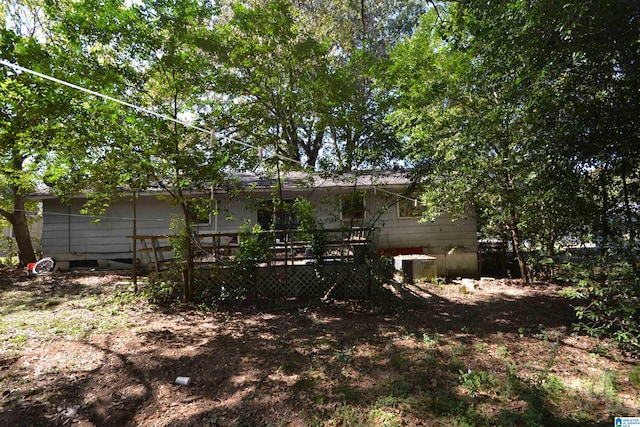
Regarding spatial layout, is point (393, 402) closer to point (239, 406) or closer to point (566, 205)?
point (239, 406)

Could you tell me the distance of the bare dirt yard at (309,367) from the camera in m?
2.94

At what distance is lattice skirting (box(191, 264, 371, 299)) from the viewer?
6.62 meters

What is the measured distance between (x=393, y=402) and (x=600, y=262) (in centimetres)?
265

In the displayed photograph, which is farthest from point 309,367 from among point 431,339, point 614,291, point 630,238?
point 630,238

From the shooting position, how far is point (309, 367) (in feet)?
12.5

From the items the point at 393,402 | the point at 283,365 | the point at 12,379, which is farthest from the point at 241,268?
the point at 393,402

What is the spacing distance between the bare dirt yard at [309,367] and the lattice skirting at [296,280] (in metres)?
0.47

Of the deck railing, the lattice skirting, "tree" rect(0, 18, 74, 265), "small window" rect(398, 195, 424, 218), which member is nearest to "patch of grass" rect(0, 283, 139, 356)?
the deck railing

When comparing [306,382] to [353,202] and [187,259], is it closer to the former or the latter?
[187,259]

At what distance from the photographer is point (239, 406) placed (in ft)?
10.1

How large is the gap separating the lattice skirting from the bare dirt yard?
1.54 feet

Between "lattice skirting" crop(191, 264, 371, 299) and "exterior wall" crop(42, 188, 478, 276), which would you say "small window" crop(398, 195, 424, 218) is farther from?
"lattice skirting" crop(191, 264, 371, 299)

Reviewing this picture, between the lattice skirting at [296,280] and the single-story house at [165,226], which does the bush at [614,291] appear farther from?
the single-story house at [165,226]

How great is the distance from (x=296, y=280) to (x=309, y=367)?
3.28m
